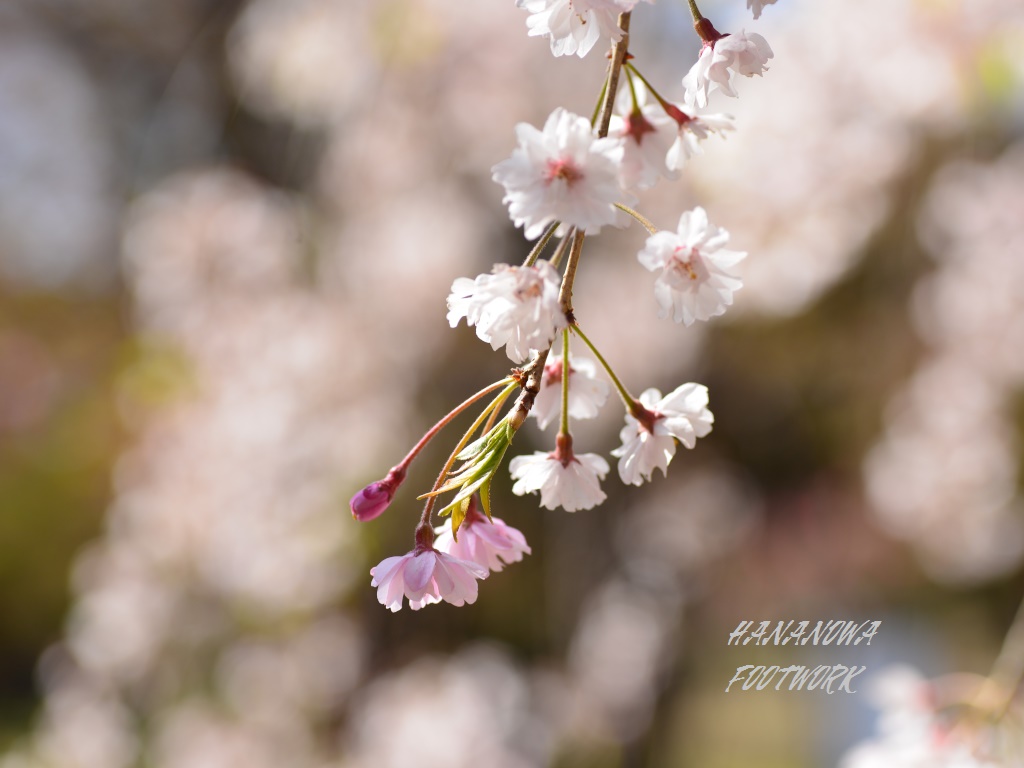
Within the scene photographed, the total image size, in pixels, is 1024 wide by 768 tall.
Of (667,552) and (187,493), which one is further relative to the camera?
(667,552)

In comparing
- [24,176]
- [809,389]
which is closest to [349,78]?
[809,389]

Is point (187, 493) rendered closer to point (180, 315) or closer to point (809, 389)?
point (180, 315)

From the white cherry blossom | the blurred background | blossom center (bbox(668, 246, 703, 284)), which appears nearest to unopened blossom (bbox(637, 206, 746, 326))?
blossom center (bbox(668, 246, 703, 284))

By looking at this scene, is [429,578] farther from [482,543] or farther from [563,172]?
[563,172]

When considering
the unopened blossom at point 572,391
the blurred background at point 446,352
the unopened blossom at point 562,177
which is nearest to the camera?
the unopened blossom at point 562,177

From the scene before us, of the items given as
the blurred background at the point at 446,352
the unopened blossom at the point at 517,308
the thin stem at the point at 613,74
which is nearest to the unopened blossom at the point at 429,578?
the unopened blossom at the point at 517,308

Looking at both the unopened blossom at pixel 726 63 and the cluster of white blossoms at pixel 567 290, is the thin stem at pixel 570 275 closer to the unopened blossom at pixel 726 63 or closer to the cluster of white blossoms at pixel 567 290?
the cluster of white blossoms at pixel 567 290

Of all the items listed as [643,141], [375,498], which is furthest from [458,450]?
[643,141]

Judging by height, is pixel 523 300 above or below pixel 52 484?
below
